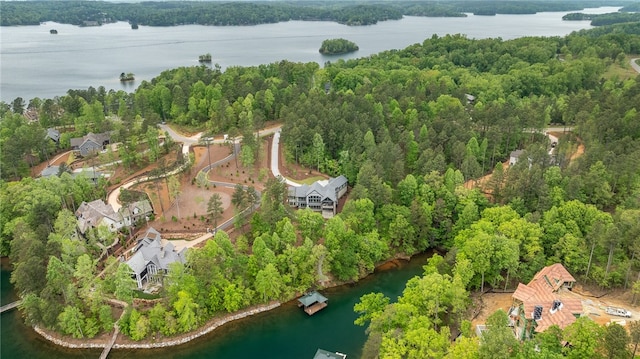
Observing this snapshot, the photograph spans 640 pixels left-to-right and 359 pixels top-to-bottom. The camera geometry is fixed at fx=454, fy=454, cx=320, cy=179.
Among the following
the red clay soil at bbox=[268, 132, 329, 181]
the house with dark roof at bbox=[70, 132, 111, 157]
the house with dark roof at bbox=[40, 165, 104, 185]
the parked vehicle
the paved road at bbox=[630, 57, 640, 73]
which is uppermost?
the paved road at bbox=[630, 57, 640, 73]

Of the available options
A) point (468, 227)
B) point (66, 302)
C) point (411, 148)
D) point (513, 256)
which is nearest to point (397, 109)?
point (411, 148)

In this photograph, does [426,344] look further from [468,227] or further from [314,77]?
[314,77]

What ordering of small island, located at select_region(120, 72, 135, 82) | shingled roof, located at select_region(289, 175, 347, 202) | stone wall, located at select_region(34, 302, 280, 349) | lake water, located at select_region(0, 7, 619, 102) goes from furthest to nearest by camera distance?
Result: lake water, located at select_region(0, 7, 619, 102)
small island, located at select_region(120, 72, 135, 82)
shingled roof, located at select_region(289, 175, 347, 202)
stone wall, located at select_region(34, 302, 280, 349)

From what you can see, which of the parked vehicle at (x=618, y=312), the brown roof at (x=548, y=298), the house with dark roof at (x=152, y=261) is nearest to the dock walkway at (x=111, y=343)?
the house with dark roof at (x=152, y=261)

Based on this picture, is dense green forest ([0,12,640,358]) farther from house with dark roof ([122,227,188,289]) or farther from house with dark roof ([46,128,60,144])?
house with dark roof ([122,227,188,289])

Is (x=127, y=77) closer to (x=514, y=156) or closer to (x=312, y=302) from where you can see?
(x=514, y=156)

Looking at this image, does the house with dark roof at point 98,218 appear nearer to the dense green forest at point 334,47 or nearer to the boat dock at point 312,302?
the boat dock at point 312,302

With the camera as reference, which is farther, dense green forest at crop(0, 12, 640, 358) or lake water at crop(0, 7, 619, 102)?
lake water at crop(0, 7, 619, 102)

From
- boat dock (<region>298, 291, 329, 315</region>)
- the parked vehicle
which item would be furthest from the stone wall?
the parked vehicle

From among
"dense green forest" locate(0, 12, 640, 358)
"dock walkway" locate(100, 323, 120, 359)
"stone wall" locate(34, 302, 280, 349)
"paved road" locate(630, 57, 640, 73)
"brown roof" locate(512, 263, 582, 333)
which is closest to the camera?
"brown roof" locate(512, 263, 582, 333)
